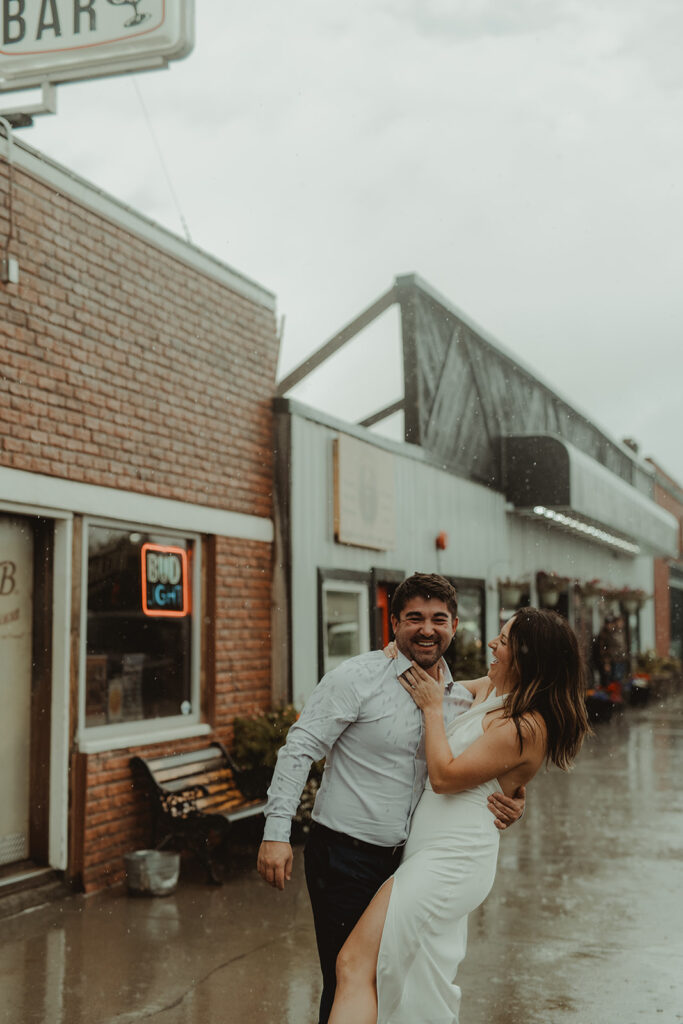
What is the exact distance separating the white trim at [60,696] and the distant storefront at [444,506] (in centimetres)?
286

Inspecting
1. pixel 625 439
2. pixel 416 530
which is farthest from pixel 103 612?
pixel 625 439

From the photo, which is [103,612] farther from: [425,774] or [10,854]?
[425,774]

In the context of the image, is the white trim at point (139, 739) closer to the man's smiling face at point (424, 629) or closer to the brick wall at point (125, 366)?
the brick wall at point (125, 366)

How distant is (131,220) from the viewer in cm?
823

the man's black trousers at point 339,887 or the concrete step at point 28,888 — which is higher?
the man's black trousers at point 339,887

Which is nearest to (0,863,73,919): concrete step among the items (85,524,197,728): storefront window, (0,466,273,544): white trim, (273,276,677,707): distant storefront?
(85,524,197,728): storefront window

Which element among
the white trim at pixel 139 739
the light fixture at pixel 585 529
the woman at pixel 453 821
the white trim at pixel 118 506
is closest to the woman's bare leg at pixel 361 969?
the woman at pixel 453 821

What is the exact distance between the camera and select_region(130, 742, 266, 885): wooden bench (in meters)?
7.50

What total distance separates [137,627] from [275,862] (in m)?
5.09

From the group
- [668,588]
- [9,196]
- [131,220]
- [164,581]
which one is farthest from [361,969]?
[668,588]

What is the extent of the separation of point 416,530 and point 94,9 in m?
8.20

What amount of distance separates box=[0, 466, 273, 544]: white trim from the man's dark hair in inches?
148

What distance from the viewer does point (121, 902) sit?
6992mm

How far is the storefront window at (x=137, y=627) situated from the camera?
7.78 metres
